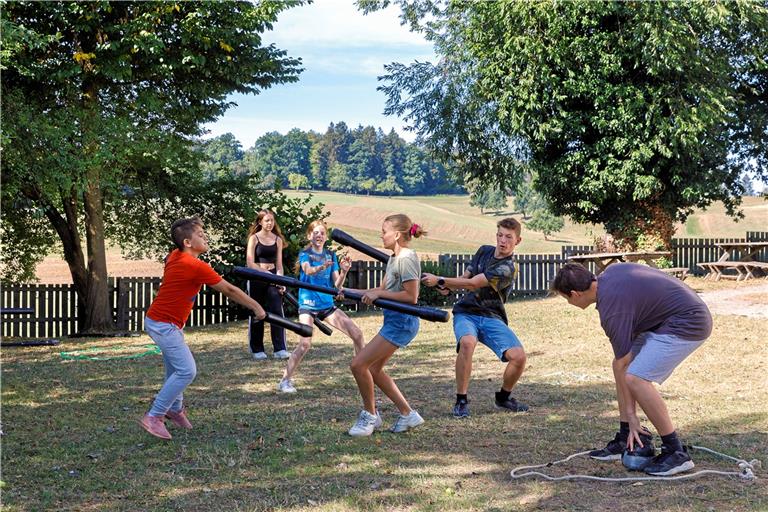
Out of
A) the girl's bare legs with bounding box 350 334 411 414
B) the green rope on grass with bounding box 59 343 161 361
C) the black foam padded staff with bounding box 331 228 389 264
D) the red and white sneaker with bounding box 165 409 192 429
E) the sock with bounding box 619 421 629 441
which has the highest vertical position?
the black foam padded staff with bounding box 331 228 389 264

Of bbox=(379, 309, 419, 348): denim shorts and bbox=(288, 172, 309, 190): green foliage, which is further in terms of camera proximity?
bbox=(288, 172, 309, 190): green foliage

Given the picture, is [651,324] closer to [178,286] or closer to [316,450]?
[316,450]

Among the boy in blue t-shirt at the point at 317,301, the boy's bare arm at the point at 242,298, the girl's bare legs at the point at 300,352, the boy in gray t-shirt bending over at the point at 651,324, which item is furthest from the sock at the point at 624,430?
the girl's bare legs at the point at 300,352

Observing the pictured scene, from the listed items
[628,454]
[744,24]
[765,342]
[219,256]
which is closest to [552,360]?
[765,342]

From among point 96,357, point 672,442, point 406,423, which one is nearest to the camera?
point 672,442

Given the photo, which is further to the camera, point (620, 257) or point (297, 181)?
point (297, 181)

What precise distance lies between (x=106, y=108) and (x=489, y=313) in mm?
13326

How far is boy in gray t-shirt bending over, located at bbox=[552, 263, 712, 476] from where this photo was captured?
5.74m

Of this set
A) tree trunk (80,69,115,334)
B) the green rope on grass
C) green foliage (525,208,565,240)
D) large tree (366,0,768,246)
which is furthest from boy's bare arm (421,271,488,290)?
green foliage (525,208,565,240)

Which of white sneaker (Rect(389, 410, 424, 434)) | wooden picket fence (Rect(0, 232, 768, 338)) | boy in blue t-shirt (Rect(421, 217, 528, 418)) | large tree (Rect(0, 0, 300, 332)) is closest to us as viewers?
white sneaker (Rect(389, 410, 424, 434))

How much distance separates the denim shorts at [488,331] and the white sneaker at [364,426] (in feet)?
4.14

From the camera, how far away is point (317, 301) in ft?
31.8

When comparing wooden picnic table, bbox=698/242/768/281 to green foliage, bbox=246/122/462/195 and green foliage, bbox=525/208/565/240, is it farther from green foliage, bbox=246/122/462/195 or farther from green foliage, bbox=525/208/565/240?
green foliage, bbox=246/122/462/195

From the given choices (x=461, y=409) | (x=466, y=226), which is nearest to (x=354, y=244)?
(x=461, y=409)
